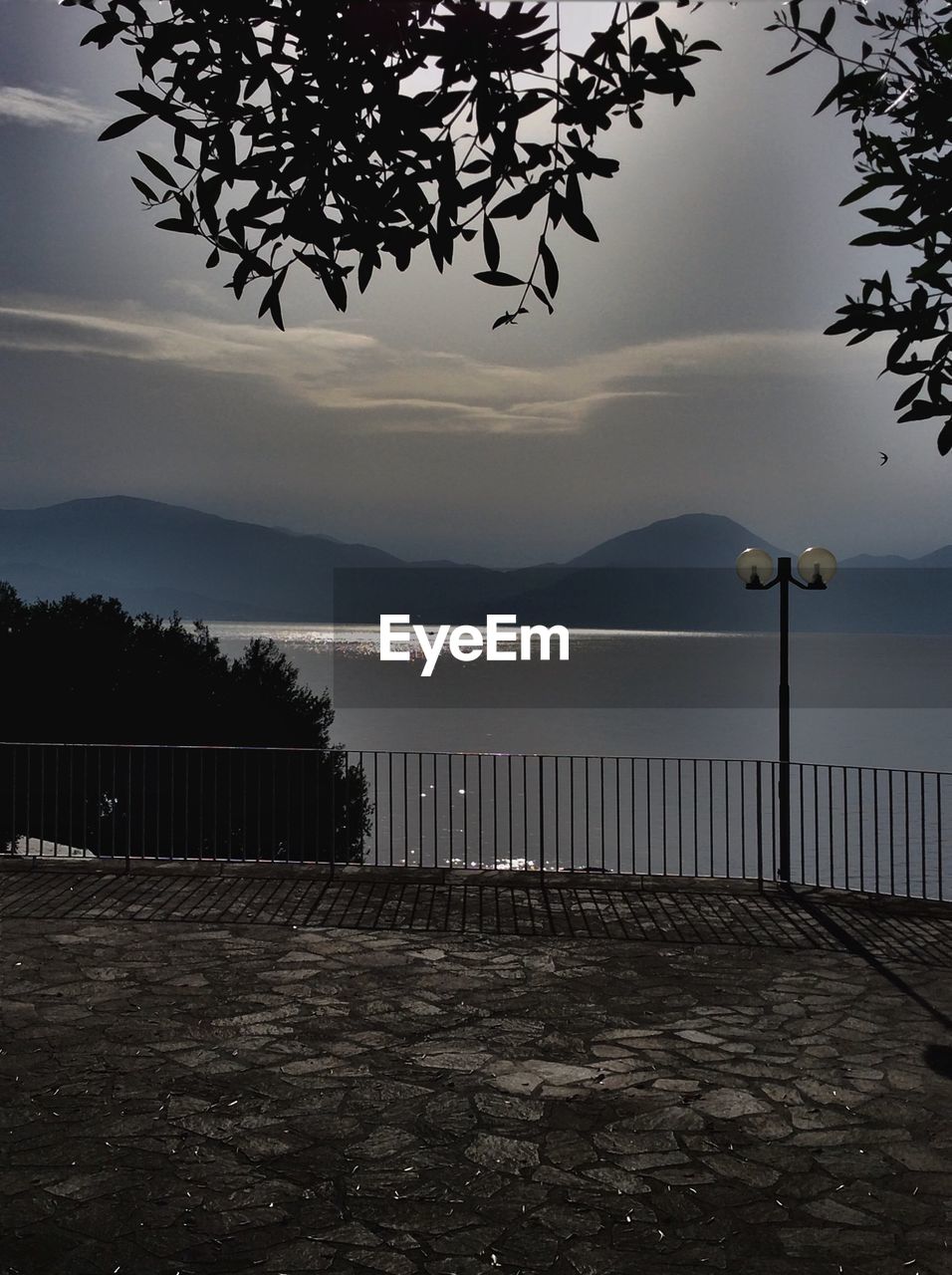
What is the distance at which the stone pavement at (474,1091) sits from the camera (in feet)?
15.8

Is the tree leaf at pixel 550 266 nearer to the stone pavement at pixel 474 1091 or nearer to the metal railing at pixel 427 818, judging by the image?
the stone pavement at pixel 474 1091

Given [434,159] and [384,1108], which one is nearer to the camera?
[434,159]

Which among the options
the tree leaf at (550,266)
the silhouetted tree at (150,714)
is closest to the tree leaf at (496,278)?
the tree leaf at (550,266)

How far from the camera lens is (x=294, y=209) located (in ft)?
12.1

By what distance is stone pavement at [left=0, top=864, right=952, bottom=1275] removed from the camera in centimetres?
482

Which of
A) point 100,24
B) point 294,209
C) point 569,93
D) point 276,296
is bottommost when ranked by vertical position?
point 276,296

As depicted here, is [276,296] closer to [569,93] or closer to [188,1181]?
[569,93]

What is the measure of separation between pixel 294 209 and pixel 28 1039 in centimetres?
558

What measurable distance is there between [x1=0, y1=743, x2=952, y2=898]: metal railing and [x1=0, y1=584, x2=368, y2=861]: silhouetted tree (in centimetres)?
18

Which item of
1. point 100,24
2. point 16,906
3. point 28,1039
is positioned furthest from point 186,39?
point 16,906

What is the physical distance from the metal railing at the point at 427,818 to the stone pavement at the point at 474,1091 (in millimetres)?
1460

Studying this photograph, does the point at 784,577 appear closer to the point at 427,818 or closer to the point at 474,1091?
the point at 474,1091

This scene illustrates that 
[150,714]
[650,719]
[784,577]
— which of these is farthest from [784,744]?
[650,719]

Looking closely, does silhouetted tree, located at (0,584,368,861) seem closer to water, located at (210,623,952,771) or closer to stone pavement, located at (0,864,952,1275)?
stone pavement, located at (0,864,952,1275)
